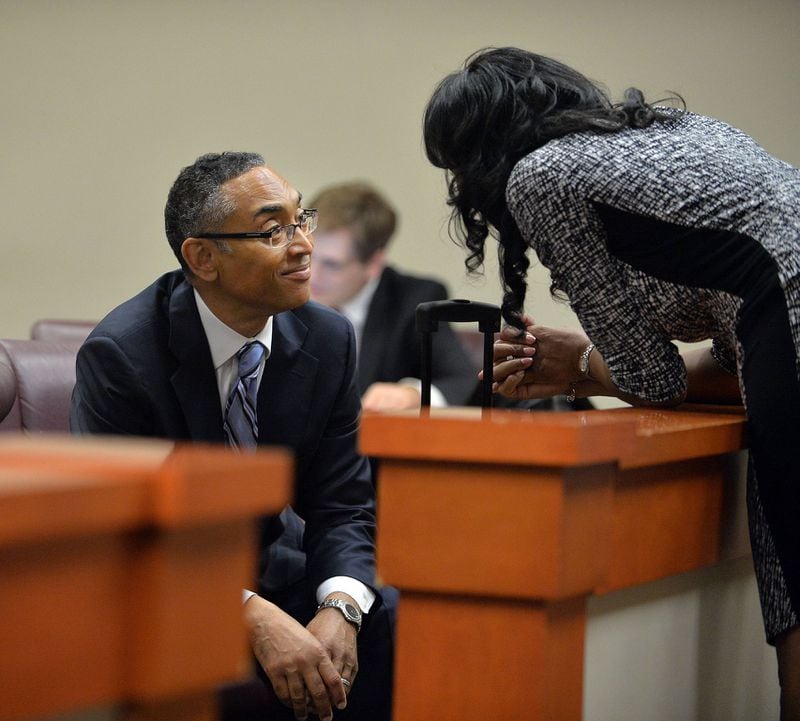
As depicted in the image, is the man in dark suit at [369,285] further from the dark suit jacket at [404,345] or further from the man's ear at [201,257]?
the man's ear at [201,257]

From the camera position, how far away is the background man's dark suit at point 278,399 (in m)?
2.03

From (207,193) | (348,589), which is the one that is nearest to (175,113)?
(207,193)

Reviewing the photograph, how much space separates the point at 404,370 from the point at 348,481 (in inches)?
69.5

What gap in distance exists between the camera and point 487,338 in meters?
1.73

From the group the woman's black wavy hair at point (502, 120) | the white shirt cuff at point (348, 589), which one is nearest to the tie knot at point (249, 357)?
the white shirt cuff at point (348, 589)

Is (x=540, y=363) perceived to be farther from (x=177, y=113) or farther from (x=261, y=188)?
(x=177, y=113)

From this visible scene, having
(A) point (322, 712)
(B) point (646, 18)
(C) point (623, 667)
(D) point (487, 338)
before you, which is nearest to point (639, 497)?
(C) point (623, 667)

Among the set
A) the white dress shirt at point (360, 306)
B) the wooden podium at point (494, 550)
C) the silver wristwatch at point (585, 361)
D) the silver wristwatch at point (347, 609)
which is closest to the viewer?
the wooden podium at point (494, 550)

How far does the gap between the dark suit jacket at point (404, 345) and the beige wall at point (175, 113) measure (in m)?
0.98

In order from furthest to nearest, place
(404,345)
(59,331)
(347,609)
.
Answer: (404,345) → (59,331) → (347,609)

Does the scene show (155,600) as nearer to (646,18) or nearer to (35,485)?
(35,485)

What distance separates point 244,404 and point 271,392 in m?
0.06

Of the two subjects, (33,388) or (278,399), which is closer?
(278,399)

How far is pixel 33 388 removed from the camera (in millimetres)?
2600
